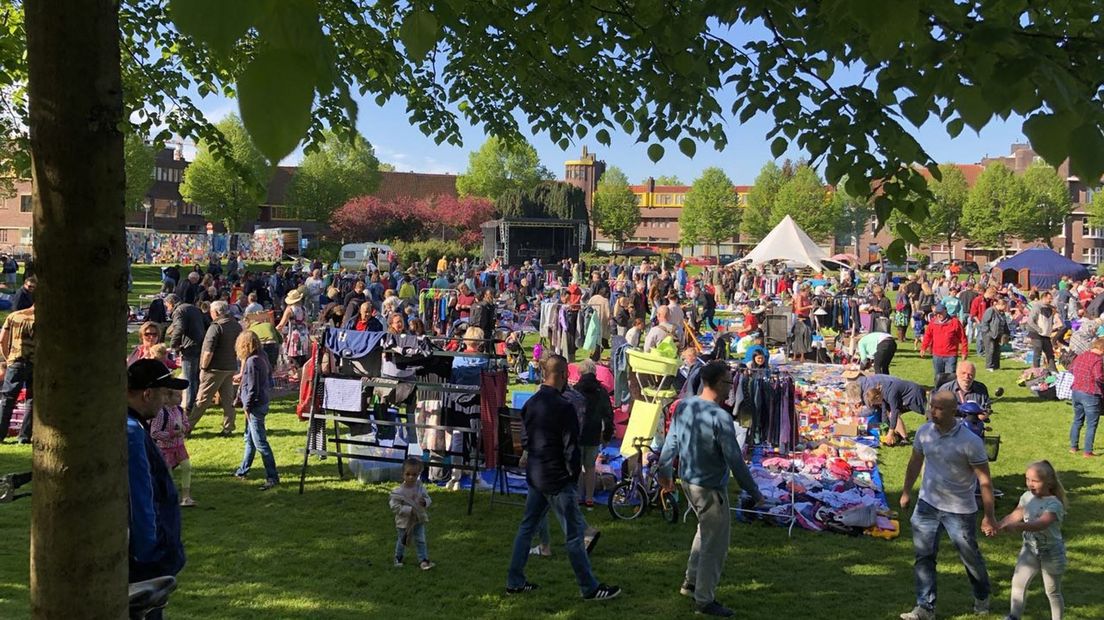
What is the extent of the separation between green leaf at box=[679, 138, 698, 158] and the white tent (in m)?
22.8

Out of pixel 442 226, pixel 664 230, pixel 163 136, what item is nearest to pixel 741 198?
pixel 664 230

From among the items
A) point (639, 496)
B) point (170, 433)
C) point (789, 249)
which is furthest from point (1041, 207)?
point (170, 433)

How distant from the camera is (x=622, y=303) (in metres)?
20.5

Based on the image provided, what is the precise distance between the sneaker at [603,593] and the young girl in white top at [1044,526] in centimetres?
268

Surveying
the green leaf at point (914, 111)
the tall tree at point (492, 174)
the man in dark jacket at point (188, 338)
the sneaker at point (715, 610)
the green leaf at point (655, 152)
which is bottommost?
the sneaker at point (715, 610)

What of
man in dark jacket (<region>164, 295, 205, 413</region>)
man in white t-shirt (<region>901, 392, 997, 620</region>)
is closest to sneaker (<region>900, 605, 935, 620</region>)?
man in white t-shirt (<region>901, 392, 997, 620</region>)

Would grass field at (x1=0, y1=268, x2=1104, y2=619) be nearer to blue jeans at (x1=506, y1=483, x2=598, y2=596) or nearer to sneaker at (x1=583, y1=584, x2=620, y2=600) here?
sneaker at (x1=583, y1=584, x2=620, y2=600)

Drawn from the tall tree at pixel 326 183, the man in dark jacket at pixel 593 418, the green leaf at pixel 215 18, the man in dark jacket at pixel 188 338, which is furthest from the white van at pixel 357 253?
the green leaf at pixel 215 18

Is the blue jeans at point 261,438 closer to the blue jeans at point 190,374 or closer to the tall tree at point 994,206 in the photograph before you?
the blue jeans at point 190,374

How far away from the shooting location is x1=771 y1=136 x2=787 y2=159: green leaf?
5.12m

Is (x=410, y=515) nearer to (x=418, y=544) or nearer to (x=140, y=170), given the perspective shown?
(x=418, y=544)

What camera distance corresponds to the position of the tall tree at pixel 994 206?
2874 inches

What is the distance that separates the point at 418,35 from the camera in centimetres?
263

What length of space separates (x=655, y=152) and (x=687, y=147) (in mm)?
283
